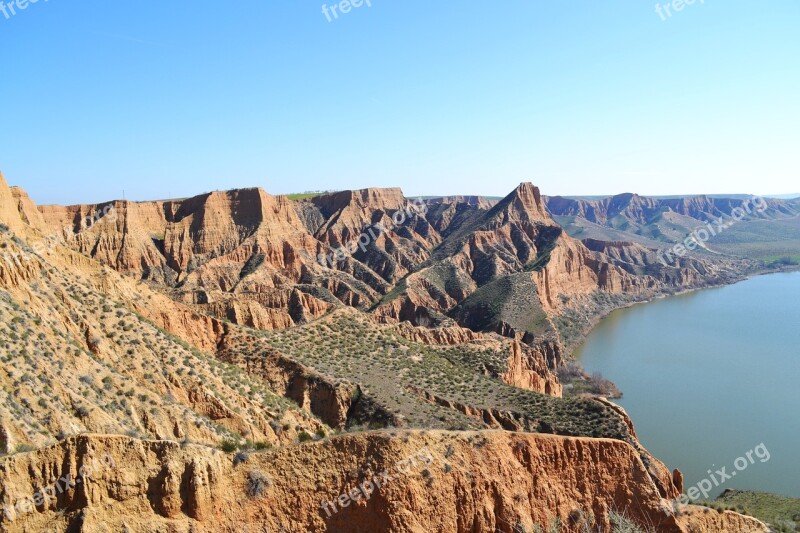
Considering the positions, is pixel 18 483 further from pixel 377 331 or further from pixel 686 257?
pixel 686 257

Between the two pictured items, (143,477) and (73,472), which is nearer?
(73,472)

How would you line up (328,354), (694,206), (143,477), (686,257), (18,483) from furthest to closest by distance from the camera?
1. (694,206)
2. (686,257)
3. (328,354)
4. (143,477)
5. (18,483)

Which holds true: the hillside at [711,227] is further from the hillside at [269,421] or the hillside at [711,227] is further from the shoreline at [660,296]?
the hillside at [269,421]

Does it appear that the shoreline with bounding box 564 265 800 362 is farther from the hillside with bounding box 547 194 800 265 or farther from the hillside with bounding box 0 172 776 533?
the hillside with bounding box 0 172 776 533

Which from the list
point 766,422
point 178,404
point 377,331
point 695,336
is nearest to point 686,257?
point 695,336

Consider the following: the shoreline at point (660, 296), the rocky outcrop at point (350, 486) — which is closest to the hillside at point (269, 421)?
the rocky outcrop at point (350, 486)

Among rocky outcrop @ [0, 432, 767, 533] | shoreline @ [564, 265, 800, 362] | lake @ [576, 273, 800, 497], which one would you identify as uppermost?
rocky outcrop @ [0, 432, 767, 533]

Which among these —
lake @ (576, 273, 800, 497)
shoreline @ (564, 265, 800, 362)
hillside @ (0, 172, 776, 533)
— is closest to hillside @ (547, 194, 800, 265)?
shoreline @ (564, 265, 800, 362)

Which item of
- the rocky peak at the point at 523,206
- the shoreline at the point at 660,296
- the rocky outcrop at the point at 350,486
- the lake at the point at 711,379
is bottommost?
the lake at the point at 711,379
